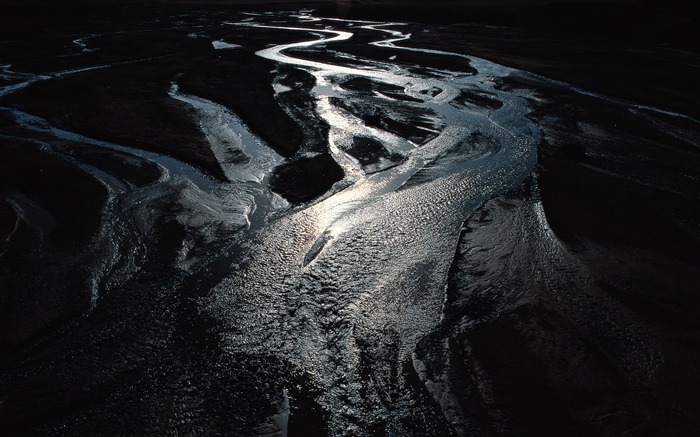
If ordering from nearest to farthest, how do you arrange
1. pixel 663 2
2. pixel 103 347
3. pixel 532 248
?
pixel 103 347
pixel 532 248
pixel 663 2

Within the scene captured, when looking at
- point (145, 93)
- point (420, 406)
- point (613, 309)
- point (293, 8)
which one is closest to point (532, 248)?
point (613, 309)

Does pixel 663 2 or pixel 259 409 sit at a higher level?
pixel 663 2

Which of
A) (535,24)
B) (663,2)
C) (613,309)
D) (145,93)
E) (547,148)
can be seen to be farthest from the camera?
(535,24)

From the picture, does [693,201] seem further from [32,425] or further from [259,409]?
[32,425]

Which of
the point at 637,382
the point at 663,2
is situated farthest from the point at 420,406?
the point at 663,2

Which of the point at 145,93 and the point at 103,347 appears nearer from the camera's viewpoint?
the point at 103,347

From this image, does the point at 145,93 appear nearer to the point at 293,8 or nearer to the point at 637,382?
the point at 637,382
